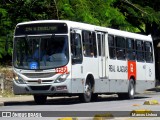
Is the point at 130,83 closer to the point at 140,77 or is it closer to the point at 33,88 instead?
the point at 140,77

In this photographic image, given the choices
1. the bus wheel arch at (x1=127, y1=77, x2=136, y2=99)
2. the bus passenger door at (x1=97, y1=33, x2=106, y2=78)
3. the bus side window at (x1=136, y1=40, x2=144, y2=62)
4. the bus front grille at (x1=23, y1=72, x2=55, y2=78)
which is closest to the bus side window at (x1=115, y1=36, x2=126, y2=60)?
the bus wheel arch at (x1=127, y1=77, x2=136, y2=99)

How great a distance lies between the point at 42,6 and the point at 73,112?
16507 millimetres

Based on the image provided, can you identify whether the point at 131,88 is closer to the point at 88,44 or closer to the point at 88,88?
the point at 88,88

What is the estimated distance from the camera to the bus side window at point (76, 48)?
22.4 m

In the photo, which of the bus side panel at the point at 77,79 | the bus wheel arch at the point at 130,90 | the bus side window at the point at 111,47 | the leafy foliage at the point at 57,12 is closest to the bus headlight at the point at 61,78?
the bus side panel at the point at 77,79

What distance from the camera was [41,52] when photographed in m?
22.4

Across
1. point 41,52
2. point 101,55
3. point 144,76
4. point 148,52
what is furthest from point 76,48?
point 148,52

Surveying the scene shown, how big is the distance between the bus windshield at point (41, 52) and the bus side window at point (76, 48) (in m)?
0.39

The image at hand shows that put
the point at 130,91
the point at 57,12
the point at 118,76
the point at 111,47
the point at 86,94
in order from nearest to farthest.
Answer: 1. the point at 86,94
2. the point at 111,47
3. the point at 118,76
4. the point at 130,91
5. the point at 57,12

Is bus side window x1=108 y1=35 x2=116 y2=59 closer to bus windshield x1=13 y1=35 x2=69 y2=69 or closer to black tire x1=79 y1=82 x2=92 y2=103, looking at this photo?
black tire x1=79 y1=82 x2=92 y2=103

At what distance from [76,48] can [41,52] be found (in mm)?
1417

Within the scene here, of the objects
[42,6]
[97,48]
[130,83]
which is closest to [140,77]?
[130,83]

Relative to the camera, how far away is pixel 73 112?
1792 cm

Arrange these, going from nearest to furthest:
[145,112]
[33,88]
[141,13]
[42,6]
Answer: [145,112], [33,88], [42,6], [141,13]
